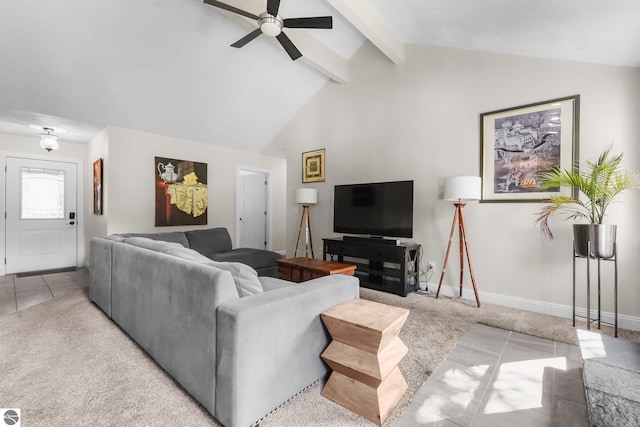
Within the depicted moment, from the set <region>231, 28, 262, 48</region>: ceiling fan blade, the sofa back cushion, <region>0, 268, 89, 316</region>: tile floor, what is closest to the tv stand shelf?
the sofa back cushion

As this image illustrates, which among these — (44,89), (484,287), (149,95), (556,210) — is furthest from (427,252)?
(44,89)

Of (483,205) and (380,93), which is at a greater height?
(380,93)

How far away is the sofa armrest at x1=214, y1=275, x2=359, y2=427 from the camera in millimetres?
1268

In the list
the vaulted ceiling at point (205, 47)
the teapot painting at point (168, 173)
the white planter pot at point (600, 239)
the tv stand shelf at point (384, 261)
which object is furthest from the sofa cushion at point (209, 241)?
the white planter pot at point (600, 239)

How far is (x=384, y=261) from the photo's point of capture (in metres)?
3.74

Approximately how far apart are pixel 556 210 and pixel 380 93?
2600 mm

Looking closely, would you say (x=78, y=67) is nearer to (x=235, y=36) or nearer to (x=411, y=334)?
(x=235, y=36)

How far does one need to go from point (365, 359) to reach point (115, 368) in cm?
160

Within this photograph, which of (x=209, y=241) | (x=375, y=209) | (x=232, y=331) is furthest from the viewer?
(x=209, y=241)

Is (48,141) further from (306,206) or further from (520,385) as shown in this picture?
(520,385)

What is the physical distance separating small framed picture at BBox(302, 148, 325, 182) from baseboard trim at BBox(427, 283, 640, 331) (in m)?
2.47

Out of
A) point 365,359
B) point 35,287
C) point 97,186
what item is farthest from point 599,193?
point 35,287

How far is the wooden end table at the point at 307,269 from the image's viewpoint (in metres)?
3.15

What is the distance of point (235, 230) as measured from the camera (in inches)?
227
